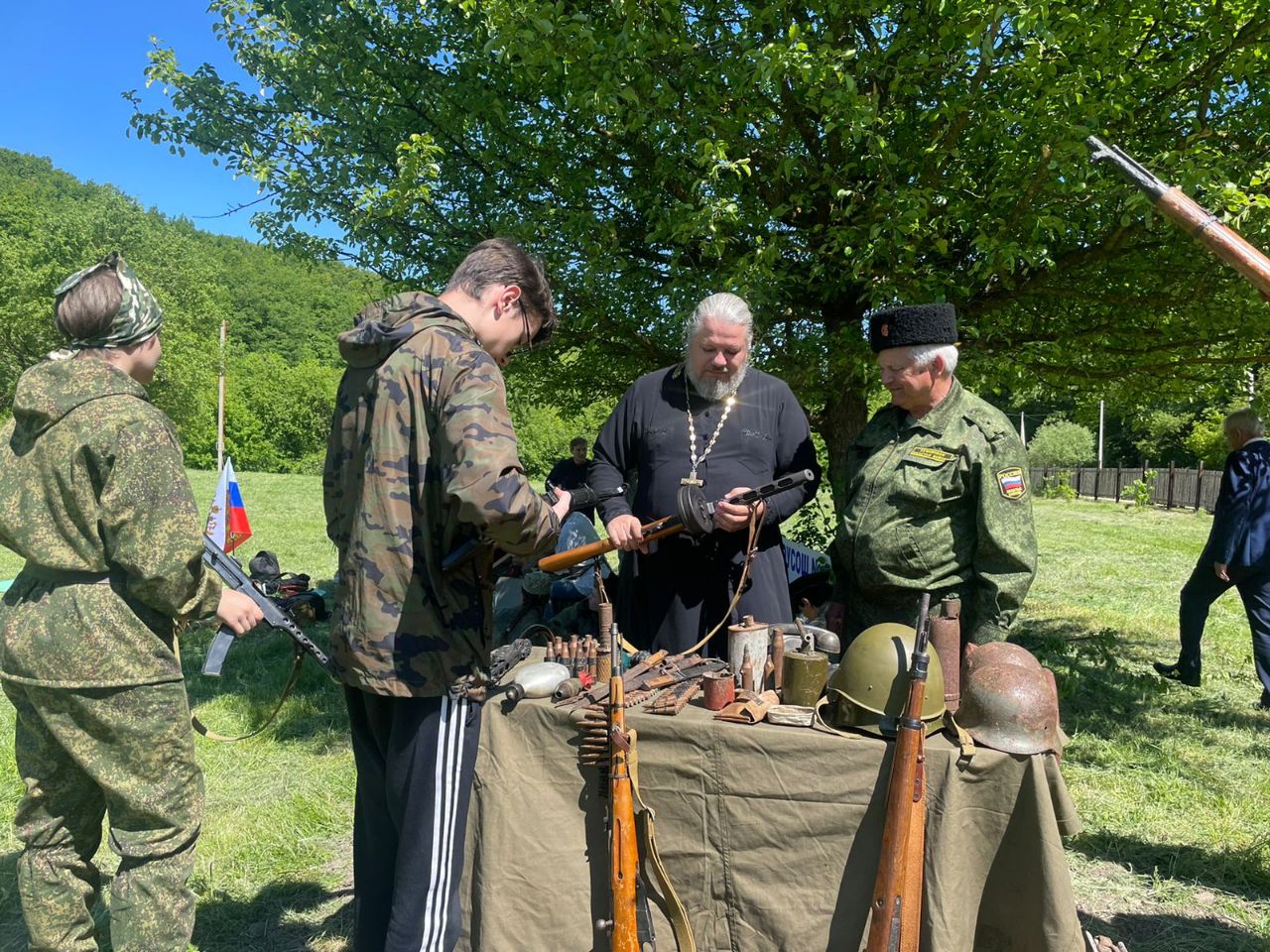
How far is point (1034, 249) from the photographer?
15.1 ft

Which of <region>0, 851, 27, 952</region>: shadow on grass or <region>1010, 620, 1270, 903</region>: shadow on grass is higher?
<region>1010, 620, 1270, 903</region>: shadow on grass

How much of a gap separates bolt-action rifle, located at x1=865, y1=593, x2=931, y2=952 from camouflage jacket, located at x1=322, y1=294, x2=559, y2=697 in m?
0.98

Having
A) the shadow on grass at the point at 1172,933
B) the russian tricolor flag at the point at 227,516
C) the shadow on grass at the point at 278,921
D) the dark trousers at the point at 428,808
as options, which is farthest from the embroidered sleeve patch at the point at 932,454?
the russian tricolor flag at the point at 227,516

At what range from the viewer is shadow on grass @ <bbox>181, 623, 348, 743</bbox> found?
5.62 m

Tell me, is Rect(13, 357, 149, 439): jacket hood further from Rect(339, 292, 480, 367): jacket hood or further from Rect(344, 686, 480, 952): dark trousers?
Rect(344, 686, 480, 952): dark trousers

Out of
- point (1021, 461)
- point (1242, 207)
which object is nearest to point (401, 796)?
point (1021, 461)

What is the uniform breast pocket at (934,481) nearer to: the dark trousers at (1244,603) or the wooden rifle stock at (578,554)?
the wooden rifle stock at (578,554)

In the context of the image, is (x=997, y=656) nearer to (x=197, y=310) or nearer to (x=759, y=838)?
(x=759, y=838)

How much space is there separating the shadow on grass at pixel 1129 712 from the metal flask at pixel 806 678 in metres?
2.06

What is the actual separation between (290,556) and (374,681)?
12247 mm

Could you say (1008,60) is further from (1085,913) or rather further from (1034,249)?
(1085,913)

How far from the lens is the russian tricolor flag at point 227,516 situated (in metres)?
7.18

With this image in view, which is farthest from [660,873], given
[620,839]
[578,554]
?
[578,554]

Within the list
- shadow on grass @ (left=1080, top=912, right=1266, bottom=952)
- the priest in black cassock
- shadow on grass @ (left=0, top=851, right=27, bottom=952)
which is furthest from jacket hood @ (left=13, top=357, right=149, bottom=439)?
shadow on grass @ (left=1080, top=912, right=1266, bottom=952)
